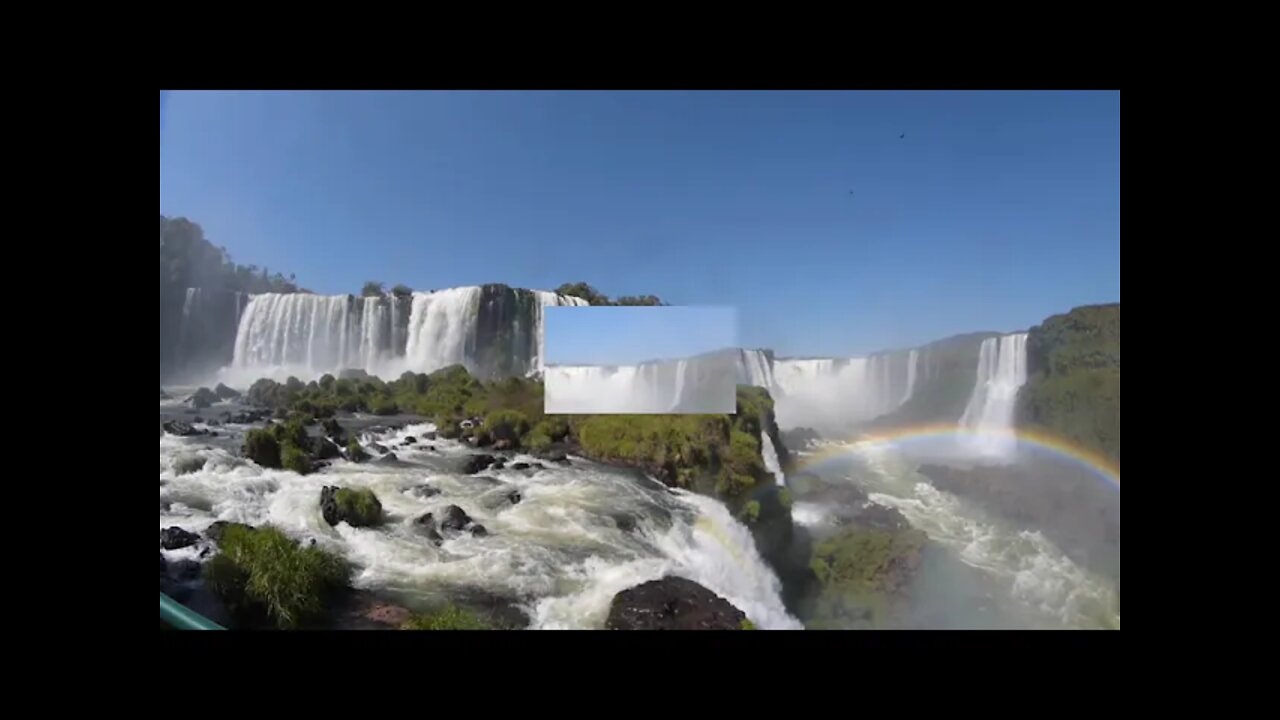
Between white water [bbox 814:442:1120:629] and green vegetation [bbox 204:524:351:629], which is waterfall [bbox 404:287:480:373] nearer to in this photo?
green vegetation [bbox 204:524:351:629]

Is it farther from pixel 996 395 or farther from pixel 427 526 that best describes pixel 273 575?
pixel 996 395

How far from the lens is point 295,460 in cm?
338

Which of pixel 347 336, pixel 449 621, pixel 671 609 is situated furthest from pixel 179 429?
pixel 671 609

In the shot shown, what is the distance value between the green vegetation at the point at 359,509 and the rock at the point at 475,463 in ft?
2.03

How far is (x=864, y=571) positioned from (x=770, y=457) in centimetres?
143

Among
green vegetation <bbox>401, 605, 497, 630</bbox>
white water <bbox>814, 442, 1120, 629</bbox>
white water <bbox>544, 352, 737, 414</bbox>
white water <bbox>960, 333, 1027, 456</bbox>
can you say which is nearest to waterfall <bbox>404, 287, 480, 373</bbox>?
white water <bbox>544, 352, 737, 414</bbox>

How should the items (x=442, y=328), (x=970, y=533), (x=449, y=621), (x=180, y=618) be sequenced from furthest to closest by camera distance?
(x=970, y=533)
(x=442, y=328)
(x=449, y=621)
(x=180, y=618)

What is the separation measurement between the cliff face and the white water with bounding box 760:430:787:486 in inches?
75.5

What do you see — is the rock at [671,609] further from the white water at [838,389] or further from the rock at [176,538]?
the rock at [176,538]
